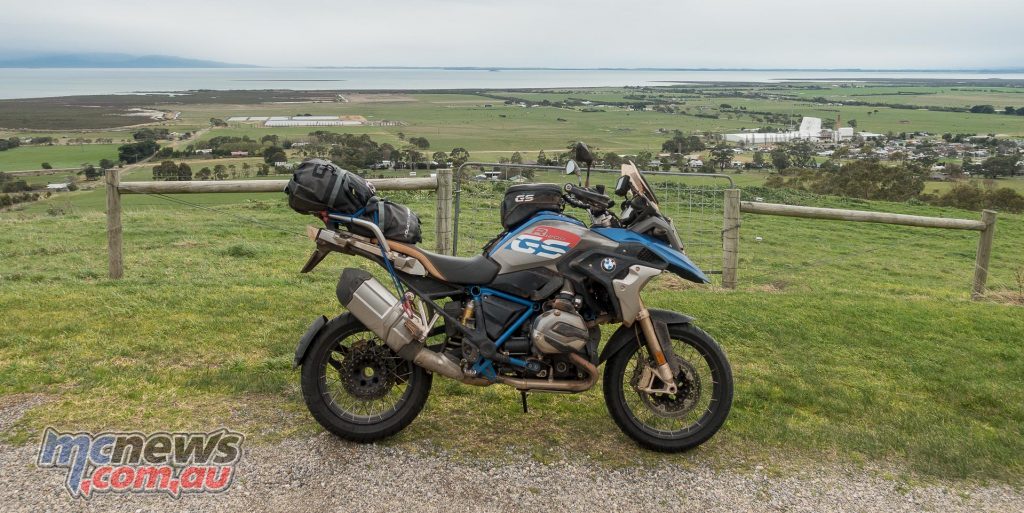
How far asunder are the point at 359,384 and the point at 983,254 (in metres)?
8.05

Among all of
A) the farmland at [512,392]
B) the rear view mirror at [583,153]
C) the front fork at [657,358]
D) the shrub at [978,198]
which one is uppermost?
the rear view mirror at [583,153]

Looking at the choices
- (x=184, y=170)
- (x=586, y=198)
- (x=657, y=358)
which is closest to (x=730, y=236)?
(x=657, y=358)

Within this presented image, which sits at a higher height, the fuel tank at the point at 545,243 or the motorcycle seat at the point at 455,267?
the fuel tank at the point at 545,243

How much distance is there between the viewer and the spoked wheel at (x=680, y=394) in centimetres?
396

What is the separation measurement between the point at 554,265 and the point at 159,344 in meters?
3.23

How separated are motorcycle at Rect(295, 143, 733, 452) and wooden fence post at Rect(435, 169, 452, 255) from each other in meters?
3.23

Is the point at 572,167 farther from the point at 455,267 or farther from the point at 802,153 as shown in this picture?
A: the point at 802,153

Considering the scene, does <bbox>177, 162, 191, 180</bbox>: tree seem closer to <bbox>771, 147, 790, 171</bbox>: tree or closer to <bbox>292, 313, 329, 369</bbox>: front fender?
<bbox>292, 313, 329, 369</bbox>: front fender

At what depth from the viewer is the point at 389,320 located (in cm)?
377

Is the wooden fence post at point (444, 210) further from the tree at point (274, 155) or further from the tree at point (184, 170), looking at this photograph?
the tree at point (274, 155)

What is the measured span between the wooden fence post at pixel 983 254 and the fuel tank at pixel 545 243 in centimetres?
690

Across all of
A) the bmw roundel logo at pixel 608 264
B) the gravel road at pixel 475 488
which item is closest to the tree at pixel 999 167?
the gravel road at pixel 475 488

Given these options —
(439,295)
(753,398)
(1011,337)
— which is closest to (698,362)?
(753,398)

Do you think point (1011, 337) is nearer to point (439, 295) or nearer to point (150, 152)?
point (439, 295)
